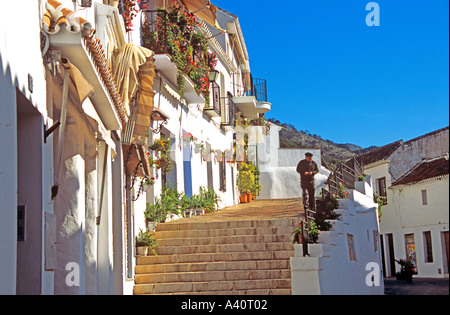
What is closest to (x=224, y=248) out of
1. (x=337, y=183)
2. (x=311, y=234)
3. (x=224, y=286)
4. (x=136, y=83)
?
(x=224, y=286)

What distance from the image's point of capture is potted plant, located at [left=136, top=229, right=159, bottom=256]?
14219 mm

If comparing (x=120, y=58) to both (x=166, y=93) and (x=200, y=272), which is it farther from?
(x=166, y=93)

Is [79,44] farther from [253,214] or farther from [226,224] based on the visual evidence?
[253,214]

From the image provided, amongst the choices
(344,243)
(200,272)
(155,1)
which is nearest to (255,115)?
(155,1)

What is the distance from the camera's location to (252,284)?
42.8 feet

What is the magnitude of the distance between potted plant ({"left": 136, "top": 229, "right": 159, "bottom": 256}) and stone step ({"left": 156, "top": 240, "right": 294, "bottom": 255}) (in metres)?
0.18

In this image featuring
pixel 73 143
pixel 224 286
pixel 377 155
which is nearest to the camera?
pixel 73 143

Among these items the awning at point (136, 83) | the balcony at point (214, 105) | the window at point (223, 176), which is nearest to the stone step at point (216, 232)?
the awning at point (136, 83)

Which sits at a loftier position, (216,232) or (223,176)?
(223,176)

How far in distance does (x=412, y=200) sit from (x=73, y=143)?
959cm

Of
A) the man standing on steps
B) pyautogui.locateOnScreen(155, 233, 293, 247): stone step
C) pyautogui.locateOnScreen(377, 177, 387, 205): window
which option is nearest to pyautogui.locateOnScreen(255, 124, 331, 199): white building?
pyautogui.locateOnScreen(377, 177, 387, 205): window

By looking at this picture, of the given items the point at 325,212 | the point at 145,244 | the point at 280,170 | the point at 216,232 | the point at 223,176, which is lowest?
the point at 145,244

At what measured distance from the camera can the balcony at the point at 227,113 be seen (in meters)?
25.5

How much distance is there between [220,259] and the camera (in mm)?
14031
